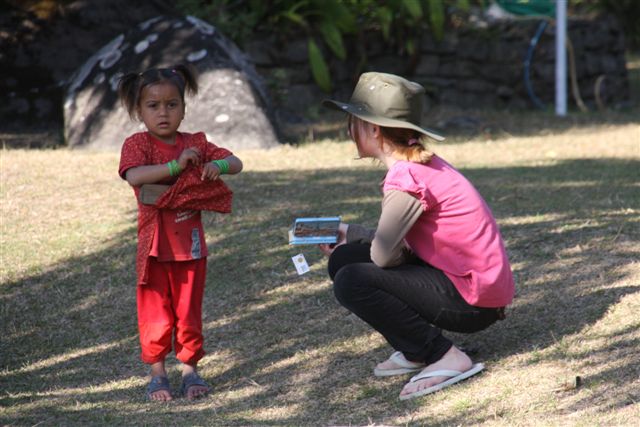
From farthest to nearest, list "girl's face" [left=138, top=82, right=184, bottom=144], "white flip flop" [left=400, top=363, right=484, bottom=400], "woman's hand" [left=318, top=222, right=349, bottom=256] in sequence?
"woman's hand" [left=318, top=222, right=349, bottom=256], "girl's face" [left=138, top=82, right=184, bottom=144], "white flip flop" [left=400, top=363, right=484, bottom=400]

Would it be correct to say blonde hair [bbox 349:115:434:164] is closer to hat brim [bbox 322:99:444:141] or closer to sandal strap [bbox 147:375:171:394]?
hat brim [bbox 322:99:444:141]

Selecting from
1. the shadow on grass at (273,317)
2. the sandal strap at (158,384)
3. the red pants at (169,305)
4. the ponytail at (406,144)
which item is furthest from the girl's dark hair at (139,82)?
the shadow on grass at (273,317)

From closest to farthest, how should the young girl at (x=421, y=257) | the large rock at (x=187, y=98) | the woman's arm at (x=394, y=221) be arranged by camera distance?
the woman's arm at (x=394, y=221) < the young girl at (x=421, y=257) < the large rock at (x=187, y=98)

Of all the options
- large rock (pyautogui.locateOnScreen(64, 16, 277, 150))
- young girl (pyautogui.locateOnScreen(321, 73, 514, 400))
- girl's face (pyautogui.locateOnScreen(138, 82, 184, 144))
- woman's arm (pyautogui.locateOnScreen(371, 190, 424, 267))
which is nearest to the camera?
woman's arm (pyautogui.locateOnScreen(371, 190, 424, 267))

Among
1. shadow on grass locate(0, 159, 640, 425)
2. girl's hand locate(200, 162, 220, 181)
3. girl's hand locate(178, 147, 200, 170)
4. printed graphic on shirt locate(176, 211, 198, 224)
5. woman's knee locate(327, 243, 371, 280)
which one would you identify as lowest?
shadow on grass locate(0, 159, 640, 425)

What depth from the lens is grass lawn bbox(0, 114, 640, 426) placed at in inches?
168

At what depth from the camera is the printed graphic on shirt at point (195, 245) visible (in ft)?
14.6

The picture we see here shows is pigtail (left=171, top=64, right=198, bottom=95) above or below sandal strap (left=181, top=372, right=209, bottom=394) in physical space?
above

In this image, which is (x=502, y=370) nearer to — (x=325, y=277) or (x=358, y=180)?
(x=325, y=277)

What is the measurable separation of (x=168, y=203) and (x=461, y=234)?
1.22 metres

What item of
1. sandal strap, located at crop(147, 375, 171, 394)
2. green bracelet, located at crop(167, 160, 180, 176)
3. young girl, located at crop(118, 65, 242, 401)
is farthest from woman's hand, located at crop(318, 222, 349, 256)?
sandal strap, located at crop(147, 375, 171, 394)

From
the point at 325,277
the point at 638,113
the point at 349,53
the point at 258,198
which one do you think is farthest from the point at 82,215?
the point at 638,113

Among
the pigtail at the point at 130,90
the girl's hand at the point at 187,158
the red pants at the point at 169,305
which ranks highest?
the pigtail at the point at 130,90

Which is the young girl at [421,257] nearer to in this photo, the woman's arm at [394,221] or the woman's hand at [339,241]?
the woman's arm at [394,221]
